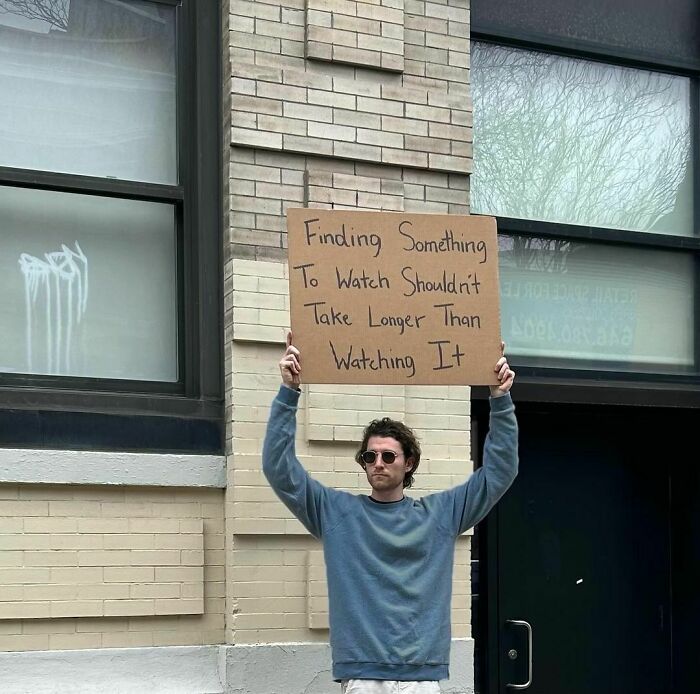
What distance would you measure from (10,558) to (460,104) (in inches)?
123

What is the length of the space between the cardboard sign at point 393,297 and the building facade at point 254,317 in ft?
3.45

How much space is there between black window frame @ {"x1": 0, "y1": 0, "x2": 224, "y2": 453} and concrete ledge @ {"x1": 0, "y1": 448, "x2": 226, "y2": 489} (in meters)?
0.07

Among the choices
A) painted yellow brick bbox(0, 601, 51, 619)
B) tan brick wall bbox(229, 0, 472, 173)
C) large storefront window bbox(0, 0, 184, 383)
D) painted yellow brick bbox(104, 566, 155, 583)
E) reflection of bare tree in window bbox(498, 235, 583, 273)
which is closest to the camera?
painted yellow brick bbox(0, 601, 51, 619)

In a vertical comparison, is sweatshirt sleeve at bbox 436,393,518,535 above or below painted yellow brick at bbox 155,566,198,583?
above

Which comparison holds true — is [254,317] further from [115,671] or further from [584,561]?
[584,561]

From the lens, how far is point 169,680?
5902 mm

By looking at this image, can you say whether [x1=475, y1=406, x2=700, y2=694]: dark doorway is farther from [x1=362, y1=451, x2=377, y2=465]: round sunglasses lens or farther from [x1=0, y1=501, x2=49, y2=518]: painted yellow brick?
[x1=0, y1=501, x2=49, y2=518]: painted yellow brick

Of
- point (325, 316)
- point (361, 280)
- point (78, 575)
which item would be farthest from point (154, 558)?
point (361, 280)

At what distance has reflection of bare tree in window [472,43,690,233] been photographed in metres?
7.19

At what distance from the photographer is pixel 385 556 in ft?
16.1

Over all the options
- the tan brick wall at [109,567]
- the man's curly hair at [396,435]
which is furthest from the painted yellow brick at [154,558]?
the man's curly hair at [396,435]

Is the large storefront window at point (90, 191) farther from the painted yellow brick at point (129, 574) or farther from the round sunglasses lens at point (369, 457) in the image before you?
the round sunglasses lens at point (369, 457)

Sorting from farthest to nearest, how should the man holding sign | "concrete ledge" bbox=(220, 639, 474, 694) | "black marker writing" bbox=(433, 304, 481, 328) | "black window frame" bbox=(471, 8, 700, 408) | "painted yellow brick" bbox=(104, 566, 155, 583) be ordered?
"black window frame" bbox=(471, 8, 700, 408) → "concrete ledge" bbox=(220, 639, 474, 694) → "painted yellow brick" bbox=(104, 566, 155, 583) → "black marker writing" bbox=(433, 304, 481, 328) → the man holding sign

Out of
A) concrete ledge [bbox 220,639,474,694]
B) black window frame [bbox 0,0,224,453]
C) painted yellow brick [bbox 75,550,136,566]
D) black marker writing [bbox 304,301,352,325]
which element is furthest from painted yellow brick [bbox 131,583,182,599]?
black marker writing [bbox 304,301,352,325]
